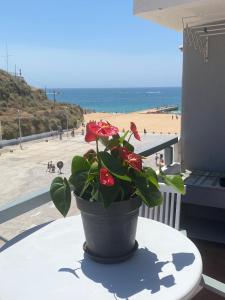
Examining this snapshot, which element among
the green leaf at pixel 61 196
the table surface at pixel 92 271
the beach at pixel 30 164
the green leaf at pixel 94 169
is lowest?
the beach at pixel 30 164

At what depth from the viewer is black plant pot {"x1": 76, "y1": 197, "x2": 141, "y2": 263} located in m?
0.96

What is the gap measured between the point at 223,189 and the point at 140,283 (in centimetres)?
176

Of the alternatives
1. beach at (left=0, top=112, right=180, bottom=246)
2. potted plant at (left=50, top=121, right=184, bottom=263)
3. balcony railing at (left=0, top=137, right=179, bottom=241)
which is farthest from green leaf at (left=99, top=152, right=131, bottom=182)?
beach at (left=0, top=112, right=180, bottom=246)

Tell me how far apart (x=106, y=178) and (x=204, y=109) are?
2.73 m

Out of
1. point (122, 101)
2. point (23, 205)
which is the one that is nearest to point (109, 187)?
point (23, 205)

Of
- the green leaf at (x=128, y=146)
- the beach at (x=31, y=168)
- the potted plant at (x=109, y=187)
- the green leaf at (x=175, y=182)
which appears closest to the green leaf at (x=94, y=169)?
the potted plant at (x=109, y=187)

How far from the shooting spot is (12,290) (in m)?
0.92

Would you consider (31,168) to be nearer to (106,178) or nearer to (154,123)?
(106,178)

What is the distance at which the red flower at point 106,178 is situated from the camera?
34.1 inches

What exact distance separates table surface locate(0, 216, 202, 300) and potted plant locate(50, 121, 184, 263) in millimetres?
100

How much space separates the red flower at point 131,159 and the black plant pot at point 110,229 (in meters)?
0.10

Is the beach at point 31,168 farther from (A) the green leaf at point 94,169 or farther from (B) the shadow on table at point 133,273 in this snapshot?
(A) the green leaf at point 94,169

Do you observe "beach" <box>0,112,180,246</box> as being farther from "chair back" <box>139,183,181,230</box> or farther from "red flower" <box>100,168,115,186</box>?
"red flower" <box>100,168,115,186</box>

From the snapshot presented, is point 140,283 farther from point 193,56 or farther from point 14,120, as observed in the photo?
point 14,120
